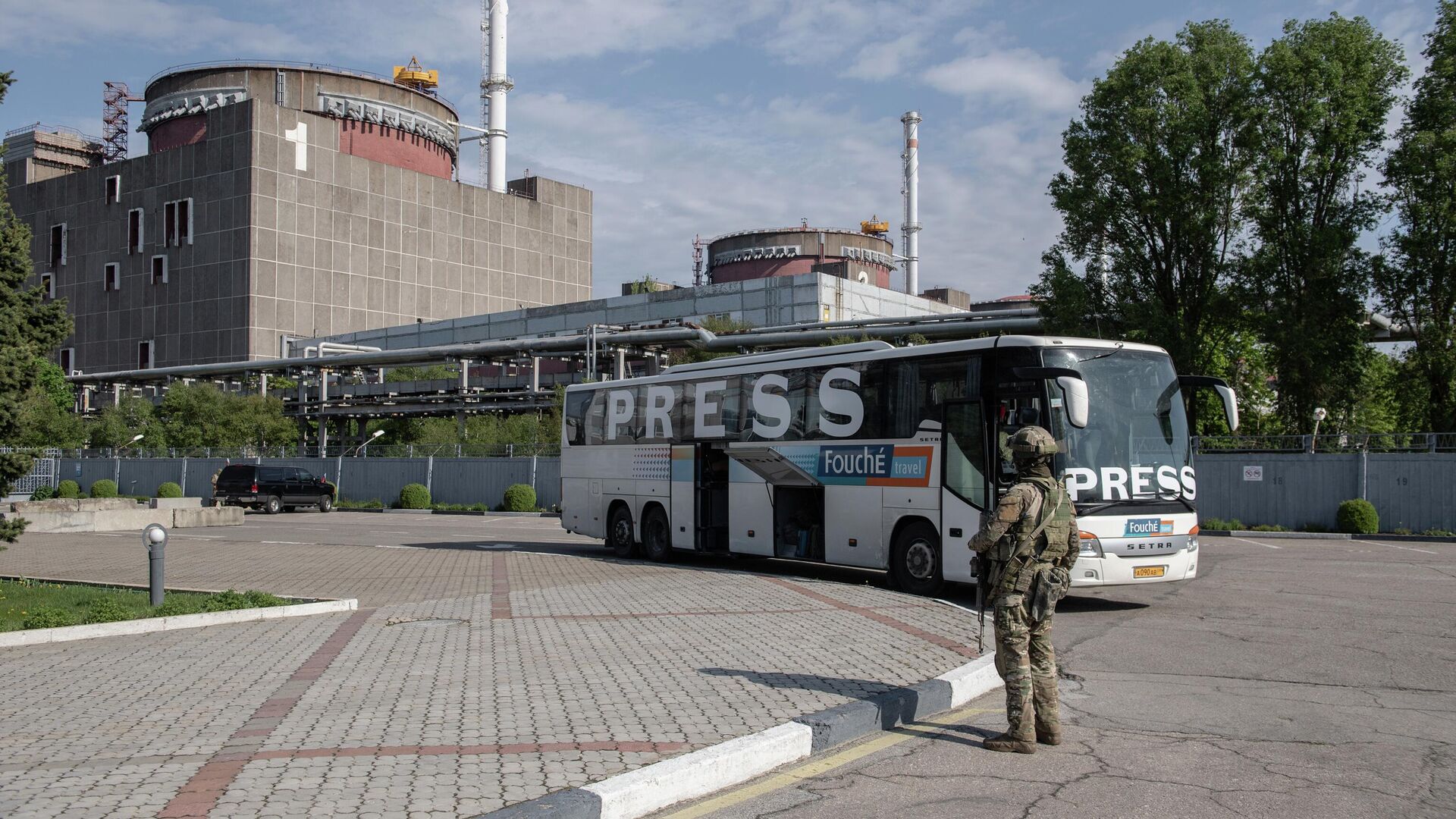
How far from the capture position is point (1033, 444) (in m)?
7.28

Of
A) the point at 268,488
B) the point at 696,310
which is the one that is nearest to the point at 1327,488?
the point at 268,488

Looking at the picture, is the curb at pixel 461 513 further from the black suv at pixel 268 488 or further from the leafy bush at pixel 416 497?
the black suv at pixel 268 488

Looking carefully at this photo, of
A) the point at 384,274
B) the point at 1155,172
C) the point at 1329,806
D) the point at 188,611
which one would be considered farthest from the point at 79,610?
the point at 384,274

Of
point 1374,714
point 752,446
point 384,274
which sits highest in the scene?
point 384,274

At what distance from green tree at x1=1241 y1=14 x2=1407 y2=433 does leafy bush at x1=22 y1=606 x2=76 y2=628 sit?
2850 centimetres

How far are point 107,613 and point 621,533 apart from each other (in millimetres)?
11125

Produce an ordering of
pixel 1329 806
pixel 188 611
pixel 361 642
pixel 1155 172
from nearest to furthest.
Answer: pixel 1329 806, pixel 361 642, pixel 188 611, pixel 1155 172

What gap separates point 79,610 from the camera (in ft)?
41.4

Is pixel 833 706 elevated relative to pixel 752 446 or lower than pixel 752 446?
lower

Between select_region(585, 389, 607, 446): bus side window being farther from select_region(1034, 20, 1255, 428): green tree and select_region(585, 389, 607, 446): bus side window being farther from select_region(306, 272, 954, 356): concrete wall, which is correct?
select_region(306, 272, 954, 356): concrete wall

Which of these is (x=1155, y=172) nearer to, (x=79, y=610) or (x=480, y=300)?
(x=79, y=610)

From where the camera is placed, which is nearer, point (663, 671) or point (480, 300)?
point (663, 671)

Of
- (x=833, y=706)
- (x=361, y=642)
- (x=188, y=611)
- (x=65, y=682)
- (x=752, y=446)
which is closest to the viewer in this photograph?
(x=833, y=706)

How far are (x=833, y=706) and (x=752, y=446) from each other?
429 inches
